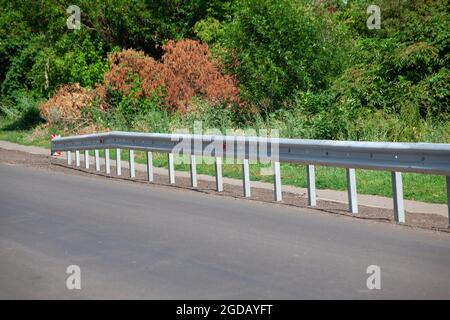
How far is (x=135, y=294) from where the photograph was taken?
6.47m

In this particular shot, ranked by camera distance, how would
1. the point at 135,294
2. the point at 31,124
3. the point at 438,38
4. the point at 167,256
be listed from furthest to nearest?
the point at 31,124 < the point at 438,38 < the point at 167,256 < the point at 135,294

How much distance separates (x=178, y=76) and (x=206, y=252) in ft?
62.0

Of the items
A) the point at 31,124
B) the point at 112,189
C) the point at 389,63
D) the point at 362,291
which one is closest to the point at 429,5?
the point at 389,63

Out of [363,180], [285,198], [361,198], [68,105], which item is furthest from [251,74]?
[361,198]

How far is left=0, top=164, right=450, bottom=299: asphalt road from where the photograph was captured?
664 centimetres

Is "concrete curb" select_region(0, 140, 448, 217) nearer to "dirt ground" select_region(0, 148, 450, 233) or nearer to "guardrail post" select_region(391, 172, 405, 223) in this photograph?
"dirt ground" select_region(0, 148, 450, 233)

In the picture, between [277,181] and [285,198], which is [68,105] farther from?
[277,181]

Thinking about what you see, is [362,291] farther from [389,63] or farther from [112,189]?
[389,63]

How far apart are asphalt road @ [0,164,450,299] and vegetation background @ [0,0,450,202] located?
3.38m

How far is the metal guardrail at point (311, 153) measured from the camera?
1030 centimetres

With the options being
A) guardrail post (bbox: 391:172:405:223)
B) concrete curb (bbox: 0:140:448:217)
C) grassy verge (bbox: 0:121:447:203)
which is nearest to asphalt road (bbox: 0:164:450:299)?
guardrail post (bbox: 391:172:405:223)

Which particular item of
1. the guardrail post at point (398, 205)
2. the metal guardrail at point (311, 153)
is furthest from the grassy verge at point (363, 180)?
the guardrail post at point (398, 205)

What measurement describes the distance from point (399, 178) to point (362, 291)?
4311 mm

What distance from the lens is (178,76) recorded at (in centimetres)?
2662
